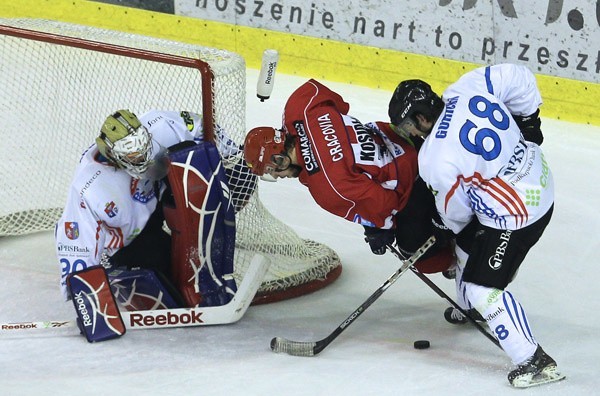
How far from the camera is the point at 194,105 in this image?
418 cm

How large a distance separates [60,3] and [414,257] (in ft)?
13.8

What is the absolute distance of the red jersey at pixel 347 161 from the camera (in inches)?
130

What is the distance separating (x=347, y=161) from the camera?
3307 millimetres

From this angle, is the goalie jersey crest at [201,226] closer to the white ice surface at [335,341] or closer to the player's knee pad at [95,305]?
the white ice surface at [335,341]

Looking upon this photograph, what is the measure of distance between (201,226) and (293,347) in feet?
1.64

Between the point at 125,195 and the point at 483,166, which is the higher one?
the point at 483,166

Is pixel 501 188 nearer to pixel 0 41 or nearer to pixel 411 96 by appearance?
pixel 411 96

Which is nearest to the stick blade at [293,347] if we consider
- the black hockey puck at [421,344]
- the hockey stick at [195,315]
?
the hockey stick at [195,315]

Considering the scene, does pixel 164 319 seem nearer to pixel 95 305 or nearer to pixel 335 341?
pixel 95 305

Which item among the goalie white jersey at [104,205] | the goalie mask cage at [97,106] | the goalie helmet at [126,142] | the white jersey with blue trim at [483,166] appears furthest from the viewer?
the goalie mask cage at [97,106]

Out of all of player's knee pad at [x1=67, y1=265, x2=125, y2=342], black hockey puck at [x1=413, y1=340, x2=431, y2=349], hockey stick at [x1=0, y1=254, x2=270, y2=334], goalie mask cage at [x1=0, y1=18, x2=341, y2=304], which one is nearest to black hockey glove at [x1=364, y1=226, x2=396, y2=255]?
black hockey puck at [x1=413, y1=340, x2=431, y2=349]

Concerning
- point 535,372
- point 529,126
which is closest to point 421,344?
point 535,372

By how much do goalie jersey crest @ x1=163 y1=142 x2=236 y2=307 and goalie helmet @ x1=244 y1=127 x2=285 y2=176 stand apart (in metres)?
0.25

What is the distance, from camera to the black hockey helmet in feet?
10.6
